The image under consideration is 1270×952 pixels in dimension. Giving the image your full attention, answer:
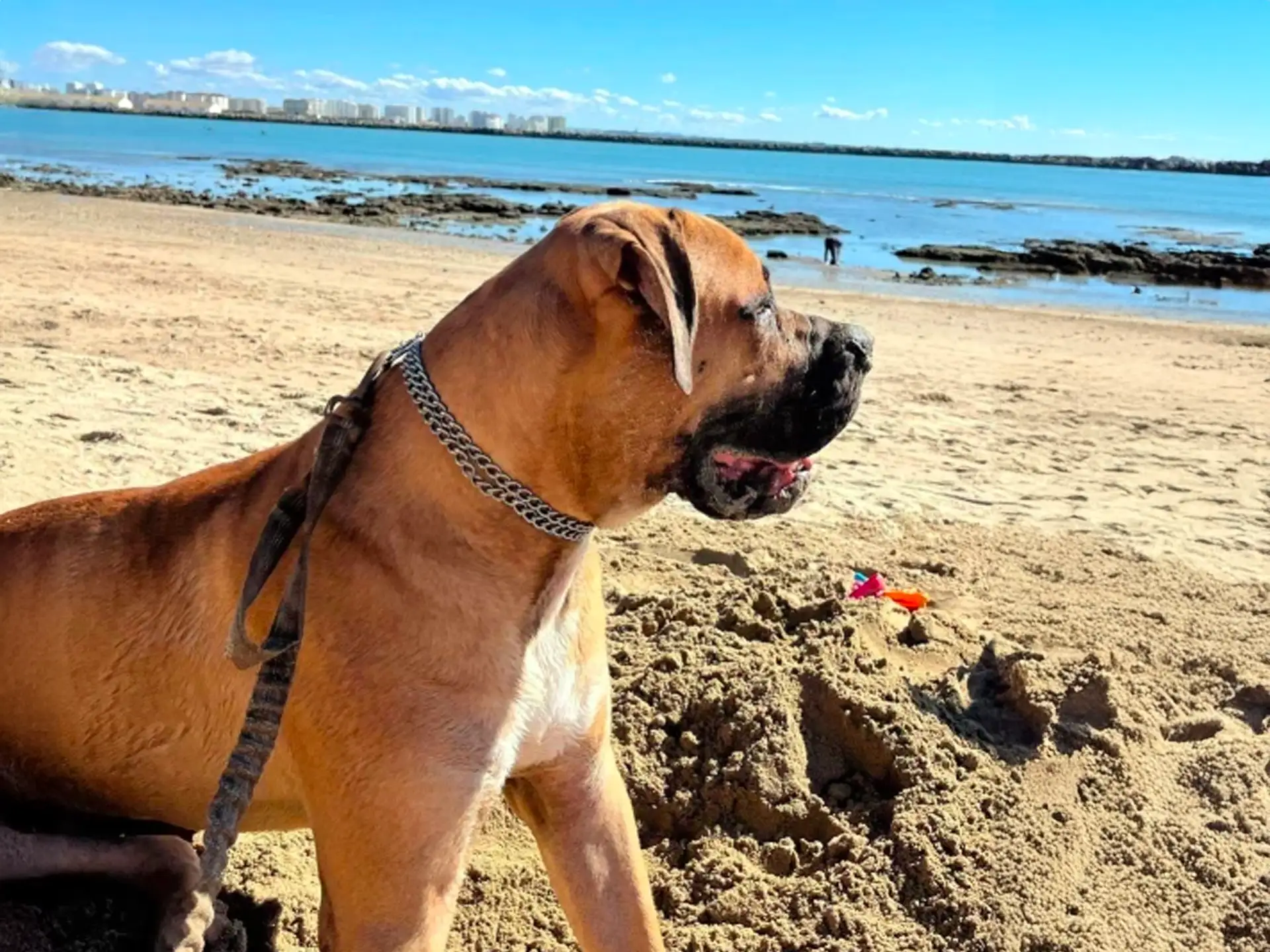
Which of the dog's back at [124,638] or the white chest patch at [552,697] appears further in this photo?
the dog's back at [124,638]

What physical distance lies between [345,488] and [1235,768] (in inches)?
127

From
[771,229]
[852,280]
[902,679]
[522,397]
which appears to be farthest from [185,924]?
[771,229]

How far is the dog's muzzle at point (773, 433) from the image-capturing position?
2.58m

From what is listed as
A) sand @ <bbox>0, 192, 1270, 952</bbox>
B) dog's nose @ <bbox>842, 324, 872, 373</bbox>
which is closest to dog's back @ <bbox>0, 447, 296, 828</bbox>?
sand @ <bbox>0, 192, 1270, 952</bbox>

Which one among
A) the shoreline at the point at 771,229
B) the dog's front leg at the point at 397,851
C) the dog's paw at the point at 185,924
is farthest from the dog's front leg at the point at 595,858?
the shoreline at the point at 771,229

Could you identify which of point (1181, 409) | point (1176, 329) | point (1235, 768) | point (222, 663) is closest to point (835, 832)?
point (1235, 768)

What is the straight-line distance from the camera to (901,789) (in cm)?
387

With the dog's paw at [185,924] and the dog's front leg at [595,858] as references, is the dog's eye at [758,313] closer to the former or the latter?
the dog's front leg at [595,858]

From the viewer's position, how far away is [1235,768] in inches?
157

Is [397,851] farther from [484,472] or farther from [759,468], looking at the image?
[759,468]

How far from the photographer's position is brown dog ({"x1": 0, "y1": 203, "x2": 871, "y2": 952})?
2.37 meters

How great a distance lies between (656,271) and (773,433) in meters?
0.54

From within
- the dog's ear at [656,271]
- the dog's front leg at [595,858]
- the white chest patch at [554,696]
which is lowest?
the dog's front leg at [595,858]

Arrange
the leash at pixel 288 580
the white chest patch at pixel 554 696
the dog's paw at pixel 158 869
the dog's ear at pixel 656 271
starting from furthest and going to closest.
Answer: the dog's paw at pixel 158 869, the white chest patch at pixel 554 696, the leash at pixel 288 580, the dog's ear at pixel 656 271
